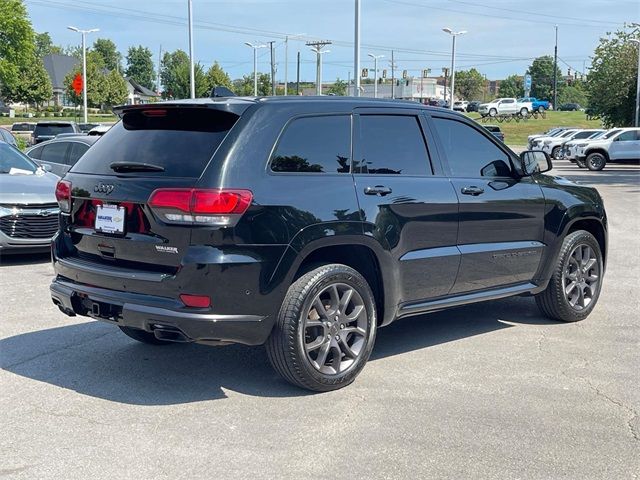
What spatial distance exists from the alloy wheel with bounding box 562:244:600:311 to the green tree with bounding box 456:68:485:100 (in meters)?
142

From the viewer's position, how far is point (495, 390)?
518 cm

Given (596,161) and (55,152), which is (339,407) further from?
(596,161)

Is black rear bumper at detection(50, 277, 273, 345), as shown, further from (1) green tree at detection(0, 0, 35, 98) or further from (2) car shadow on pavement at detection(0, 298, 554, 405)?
(1) green tree at detection(0, 0, 35, 98)

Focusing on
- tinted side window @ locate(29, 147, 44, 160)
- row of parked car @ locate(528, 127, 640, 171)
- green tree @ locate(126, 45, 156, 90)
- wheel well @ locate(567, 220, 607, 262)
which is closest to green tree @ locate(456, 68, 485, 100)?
green tree @ locate(126, 45, 156, 90)

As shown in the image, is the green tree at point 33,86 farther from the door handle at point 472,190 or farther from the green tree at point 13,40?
the door handle at point 472,190

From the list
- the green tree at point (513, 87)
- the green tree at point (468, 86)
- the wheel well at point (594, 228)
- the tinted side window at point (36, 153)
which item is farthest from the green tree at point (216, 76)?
the green tree at point (513, 87)

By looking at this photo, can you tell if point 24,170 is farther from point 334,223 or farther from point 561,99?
point 561,99

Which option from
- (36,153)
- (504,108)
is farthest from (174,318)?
(504,108)

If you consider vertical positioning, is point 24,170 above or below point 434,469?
above

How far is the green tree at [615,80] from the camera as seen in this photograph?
1919 inches

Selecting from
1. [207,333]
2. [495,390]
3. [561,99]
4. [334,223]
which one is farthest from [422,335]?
[561,99]

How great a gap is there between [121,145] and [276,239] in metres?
1.34

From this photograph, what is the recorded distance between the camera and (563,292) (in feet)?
22.7

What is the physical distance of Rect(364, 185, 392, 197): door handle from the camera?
5.27 metres
